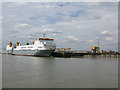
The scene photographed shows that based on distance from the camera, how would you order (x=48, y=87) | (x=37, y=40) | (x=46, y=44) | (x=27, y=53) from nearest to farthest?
(x=48, y=87)
(x=46, y=44)
(x=37, y=40)
(x=27, y=53)

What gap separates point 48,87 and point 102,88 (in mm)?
4524

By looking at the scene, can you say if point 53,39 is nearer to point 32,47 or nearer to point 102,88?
point 32,47

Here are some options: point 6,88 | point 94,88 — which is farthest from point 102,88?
point 6,88

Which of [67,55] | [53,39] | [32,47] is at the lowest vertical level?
[67,55]

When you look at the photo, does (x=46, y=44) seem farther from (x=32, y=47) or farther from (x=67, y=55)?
(x=67, y=55)

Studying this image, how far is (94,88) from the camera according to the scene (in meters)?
9.90

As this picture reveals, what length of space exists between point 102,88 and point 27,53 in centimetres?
4875

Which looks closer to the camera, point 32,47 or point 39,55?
point 39,55

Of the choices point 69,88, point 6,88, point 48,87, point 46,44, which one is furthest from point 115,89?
point 46,44

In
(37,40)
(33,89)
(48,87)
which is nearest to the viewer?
(33,89)

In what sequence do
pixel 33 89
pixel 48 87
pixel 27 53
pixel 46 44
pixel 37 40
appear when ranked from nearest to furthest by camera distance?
pixel 33 89 → pixel 48 87 → pixel 46 44 → pixel 37 40 → pixel 27 53

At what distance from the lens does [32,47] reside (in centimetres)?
5272

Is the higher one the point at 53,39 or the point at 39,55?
the point at 53,39

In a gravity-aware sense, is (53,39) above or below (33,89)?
above
